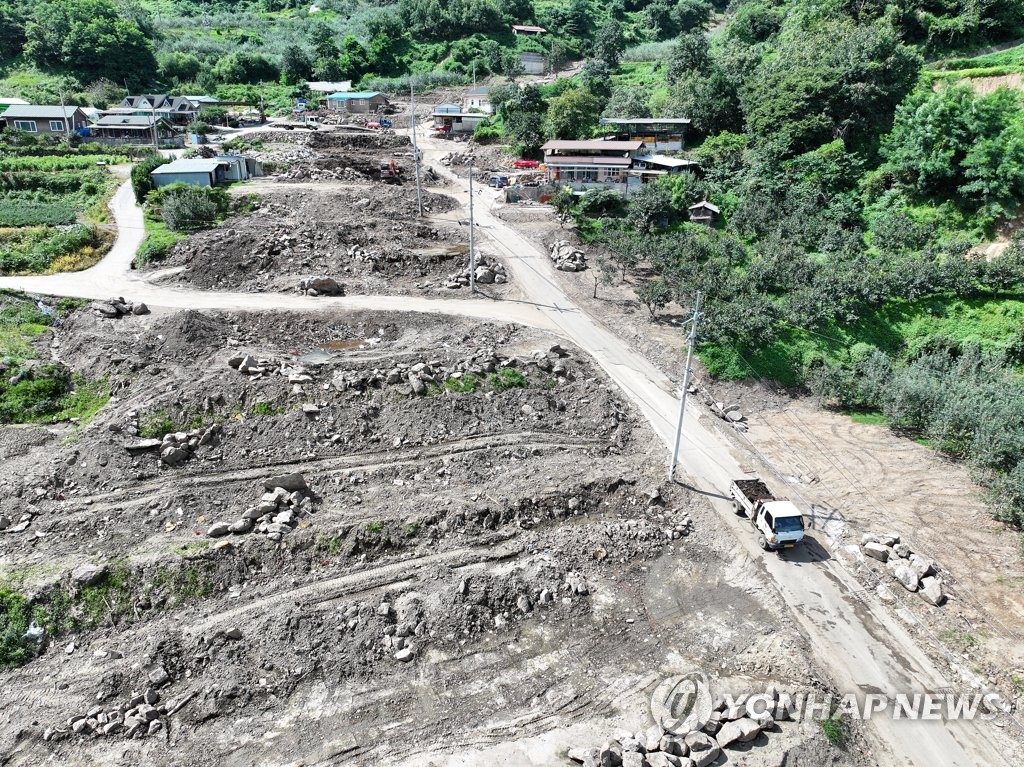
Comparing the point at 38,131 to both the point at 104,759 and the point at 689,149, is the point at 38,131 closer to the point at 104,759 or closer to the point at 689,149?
the point at 689,149

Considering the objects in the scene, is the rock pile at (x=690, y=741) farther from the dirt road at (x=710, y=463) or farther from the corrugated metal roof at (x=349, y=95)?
the corrugated metal roof at (x=349, y=95)

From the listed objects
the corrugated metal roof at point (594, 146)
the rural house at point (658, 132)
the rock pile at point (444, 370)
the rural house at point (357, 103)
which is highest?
the rural house at point (357, 103)

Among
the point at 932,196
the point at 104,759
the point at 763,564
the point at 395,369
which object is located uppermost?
the point at 932,196

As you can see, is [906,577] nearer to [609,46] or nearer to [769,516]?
[769,516]

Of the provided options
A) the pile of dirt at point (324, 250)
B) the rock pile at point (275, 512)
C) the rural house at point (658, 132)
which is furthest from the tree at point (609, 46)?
the rock pile at point (275, 512)

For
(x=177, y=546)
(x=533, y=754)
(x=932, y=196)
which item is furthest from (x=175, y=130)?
(x=533, y=754)

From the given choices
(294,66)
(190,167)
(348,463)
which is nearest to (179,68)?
(294,66)
